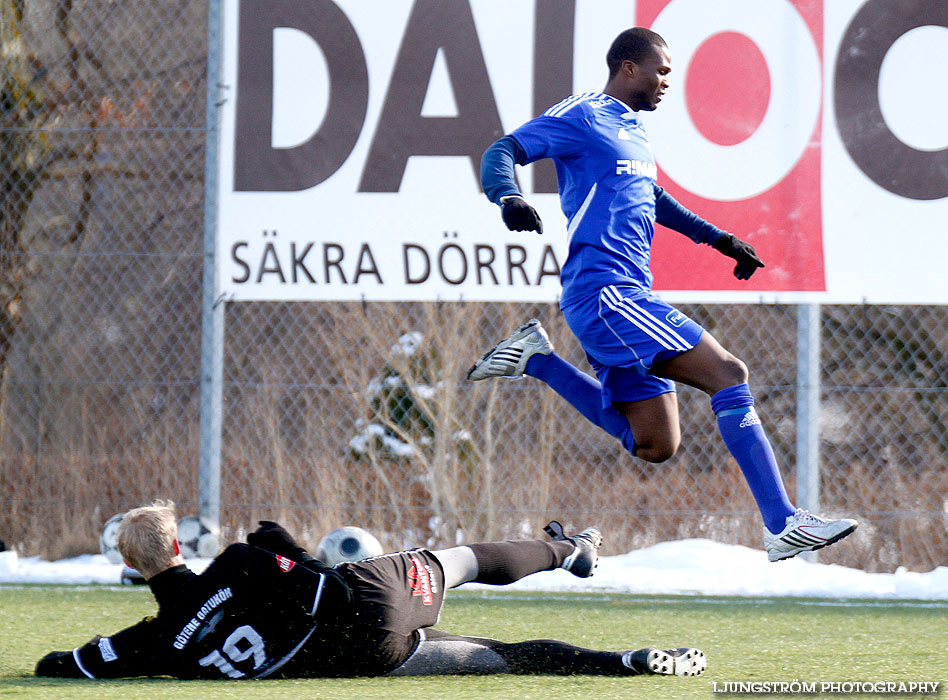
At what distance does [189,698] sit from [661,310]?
1.88 m

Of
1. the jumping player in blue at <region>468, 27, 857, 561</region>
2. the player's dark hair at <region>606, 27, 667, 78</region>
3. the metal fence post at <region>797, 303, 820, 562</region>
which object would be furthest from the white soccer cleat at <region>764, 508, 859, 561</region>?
the metal fence post at <region>797, 303, 820, 562</region>

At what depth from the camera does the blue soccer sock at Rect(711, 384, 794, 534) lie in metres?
3.89

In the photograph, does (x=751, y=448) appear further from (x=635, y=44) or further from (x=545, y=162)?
(x=545, y=162)

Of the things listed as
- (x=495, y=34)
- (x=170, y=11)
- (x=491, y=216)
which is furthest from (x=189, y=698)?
(x=170, y=11)

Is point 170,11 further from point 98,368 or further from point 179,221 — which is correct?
point 98,368

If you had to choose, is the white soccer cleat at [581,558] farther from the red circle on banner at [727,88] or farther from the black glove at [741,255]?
the red circle on banner at [727,88]

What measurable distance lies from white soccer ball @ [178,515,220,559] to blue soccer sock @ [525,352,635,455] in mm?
2420

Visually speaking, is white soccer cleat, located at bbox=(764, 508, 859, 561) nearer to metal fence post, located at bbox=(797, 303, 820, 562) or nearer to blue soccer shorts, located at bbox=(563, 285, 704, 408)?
blue soccer shorts, located at bbox=(563, 285, 704, 408)

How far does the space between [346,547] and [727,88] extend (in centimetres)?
309

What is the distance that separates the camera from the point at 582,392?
459cm

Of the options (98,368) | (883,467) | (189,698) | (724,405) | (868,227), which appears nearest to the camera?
(189,698)

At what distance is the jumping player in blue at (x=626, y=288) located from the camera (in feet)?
13.1

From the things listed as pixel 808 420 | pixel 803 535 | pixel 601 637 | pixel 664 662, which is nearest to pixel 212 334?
pixel 601 637

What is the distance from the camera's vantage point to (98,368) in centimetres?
910
